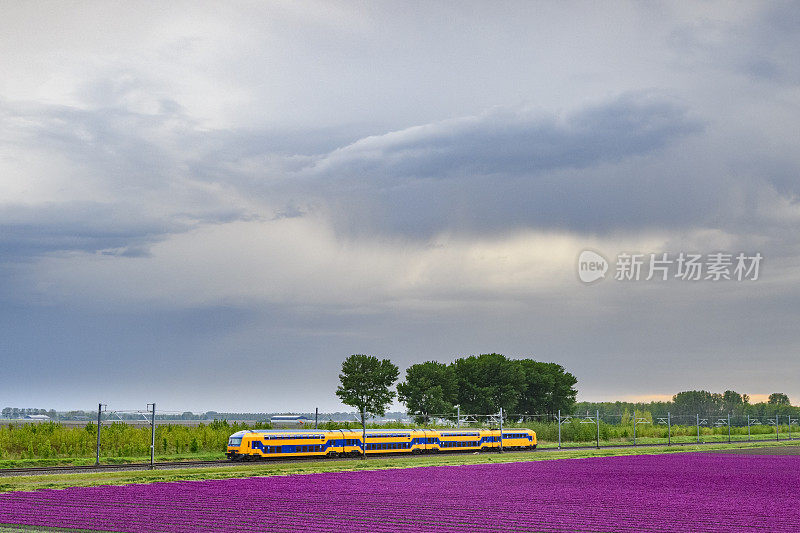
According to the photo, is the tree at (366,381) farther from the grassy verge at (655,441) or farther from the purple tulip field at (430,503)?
the purple tulip field at (430,503)

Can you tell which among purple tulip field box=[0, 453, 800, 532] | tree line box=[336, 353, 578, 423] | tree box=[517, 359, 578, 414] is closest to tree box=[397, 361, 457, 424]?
tree line box=[336, 353, 578, 423]

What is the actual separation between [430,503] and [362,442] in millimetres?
43489

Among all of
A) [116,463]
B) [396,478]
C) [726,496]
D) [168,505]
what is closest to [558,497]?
[726,496]

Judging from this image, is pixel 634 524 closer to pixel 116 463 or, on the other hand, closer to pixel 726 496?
pixel 726 496

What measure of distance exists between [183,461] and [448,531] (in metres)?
42.0

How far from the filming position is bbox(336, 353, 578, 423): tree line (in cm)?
11812

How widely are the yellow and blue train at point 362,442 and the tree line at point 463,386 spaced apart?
26596 millimetres

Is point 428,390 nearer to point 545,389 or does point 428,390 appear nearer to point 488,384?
point 488,384

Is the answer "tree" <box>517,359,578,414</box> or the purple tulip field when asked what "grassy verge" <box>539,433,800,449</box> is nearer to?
"tree" <box>517,359,578,414</box>

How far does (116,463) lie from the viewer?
6112 centimetres

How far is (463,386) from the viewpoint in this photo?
138 metres

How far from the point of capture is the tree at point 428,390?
127 meters

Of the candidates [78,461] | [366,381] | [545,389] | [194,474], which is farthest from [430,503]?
[545,389]

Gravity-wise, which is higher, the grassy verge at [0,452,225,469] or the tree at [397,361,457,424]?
the tree at [397,361,457,424]
